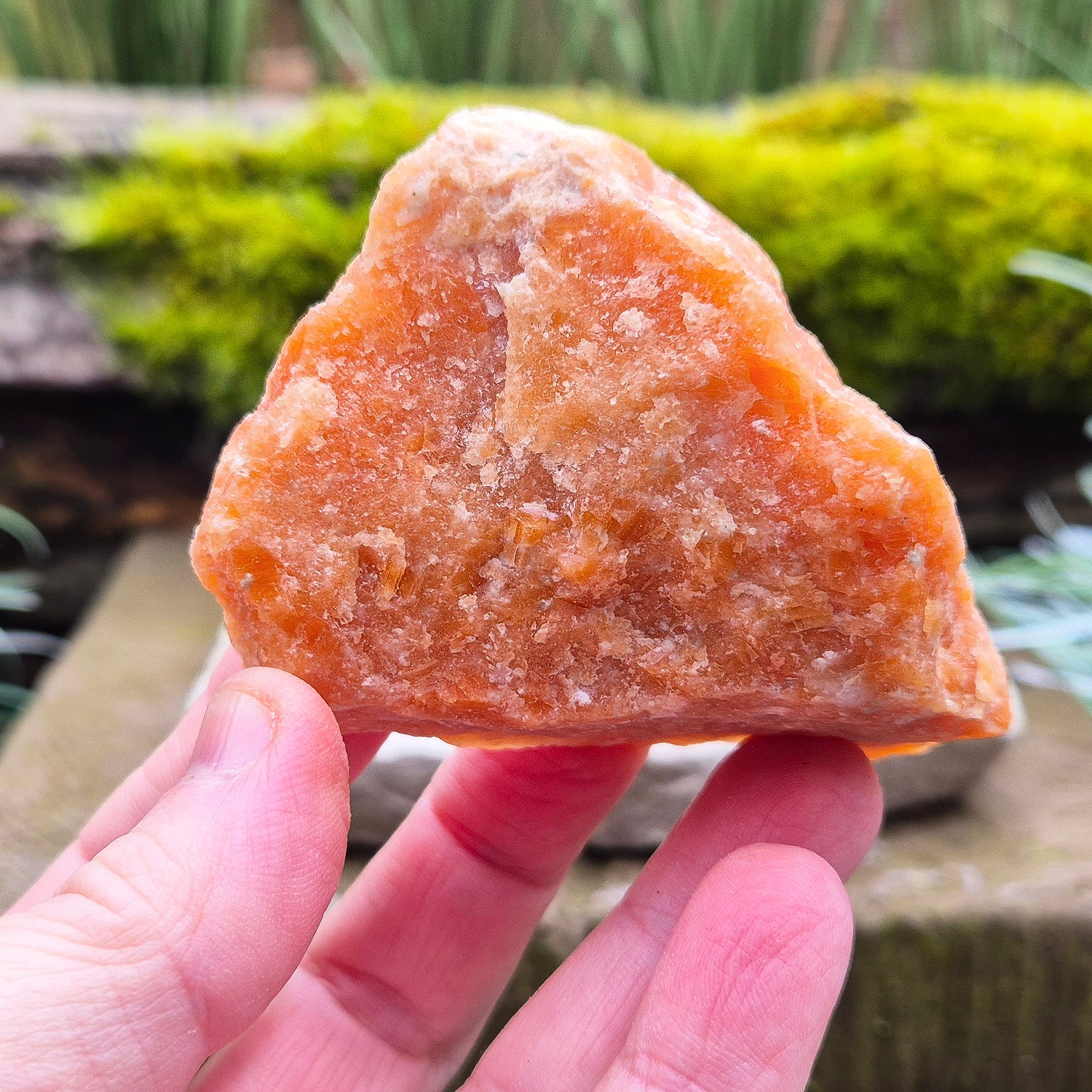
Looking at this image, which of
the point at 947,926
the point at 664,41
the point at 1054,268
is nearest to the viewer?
the point at 947,926

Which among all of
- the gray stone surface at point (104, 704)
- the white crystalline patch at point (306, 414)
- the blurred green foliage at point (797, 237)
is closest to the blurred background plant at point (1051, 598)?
the blurred green foliage at point (797, 237)

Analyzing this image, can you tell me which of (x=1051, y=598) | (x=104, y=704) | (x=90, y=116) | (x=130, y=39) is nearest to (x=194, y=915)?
(x=104, y=704)

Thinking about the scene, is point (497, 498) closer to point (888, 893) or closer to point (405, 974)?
point (405, 974)

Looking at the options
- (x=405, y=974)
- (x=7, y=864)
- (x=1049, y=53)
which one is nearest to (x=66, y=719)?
(x=7, y=864)

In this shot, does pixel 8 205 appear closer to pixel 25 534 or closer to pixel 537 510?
pixel 25 534

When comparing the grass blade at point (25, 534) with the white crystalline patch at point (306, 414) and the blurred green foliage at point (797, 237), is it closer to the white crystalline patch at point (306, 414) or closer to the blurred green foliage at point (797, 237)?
the blurred green foliage at point (797, 237)

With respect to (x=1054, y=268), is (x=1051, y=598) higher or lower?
lower

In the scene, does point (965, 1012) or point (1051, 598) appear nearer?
point (965, 1012)
